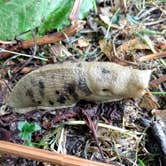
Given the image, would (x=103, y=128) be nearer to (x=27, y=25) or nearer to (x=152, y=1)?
(x=27, y=25)

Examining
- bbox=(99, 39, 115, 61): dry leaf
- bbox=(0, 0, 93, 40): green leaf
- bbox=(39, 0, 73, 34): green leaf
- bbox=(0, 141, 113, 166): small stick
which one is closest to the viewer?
bbox=(0, 141, 113, 166): small stick

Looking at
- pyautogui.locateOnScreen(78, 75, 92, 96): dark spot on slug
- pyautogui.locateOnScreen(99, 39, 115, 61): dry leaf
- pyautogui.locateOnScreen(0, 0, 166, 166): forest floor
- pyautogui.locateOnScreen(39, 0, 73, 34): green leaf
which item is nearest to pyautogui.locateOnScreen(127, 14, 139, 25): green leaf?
pyautogui.locateOnScreen(0, 0, 166, 166): forest floor

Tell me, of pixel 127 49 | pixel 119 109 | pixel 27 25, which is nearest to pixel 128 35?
pixel 127 49

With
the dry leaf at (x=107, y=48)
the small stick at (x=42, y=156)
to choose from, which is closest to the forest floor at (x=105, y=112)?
the dry leaf at (x=107, y=48)

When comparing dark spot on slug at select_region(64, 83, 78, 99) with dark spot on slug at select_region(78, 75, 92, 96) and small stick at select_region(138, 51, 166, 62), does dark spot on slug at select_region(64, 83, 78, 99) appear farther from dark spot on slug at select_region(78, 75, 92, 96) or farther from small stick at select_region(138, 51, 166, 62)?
small stick at select_region(138, 51, 166, 62)

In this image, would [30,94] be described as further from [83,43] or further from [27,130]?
[83,43]

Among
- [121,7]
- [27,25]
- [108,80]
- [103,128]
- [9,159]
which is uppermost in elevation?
[121,7]

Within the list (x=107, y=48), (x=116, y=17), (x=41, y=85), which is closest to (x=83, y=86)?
(x=41, y=85)
